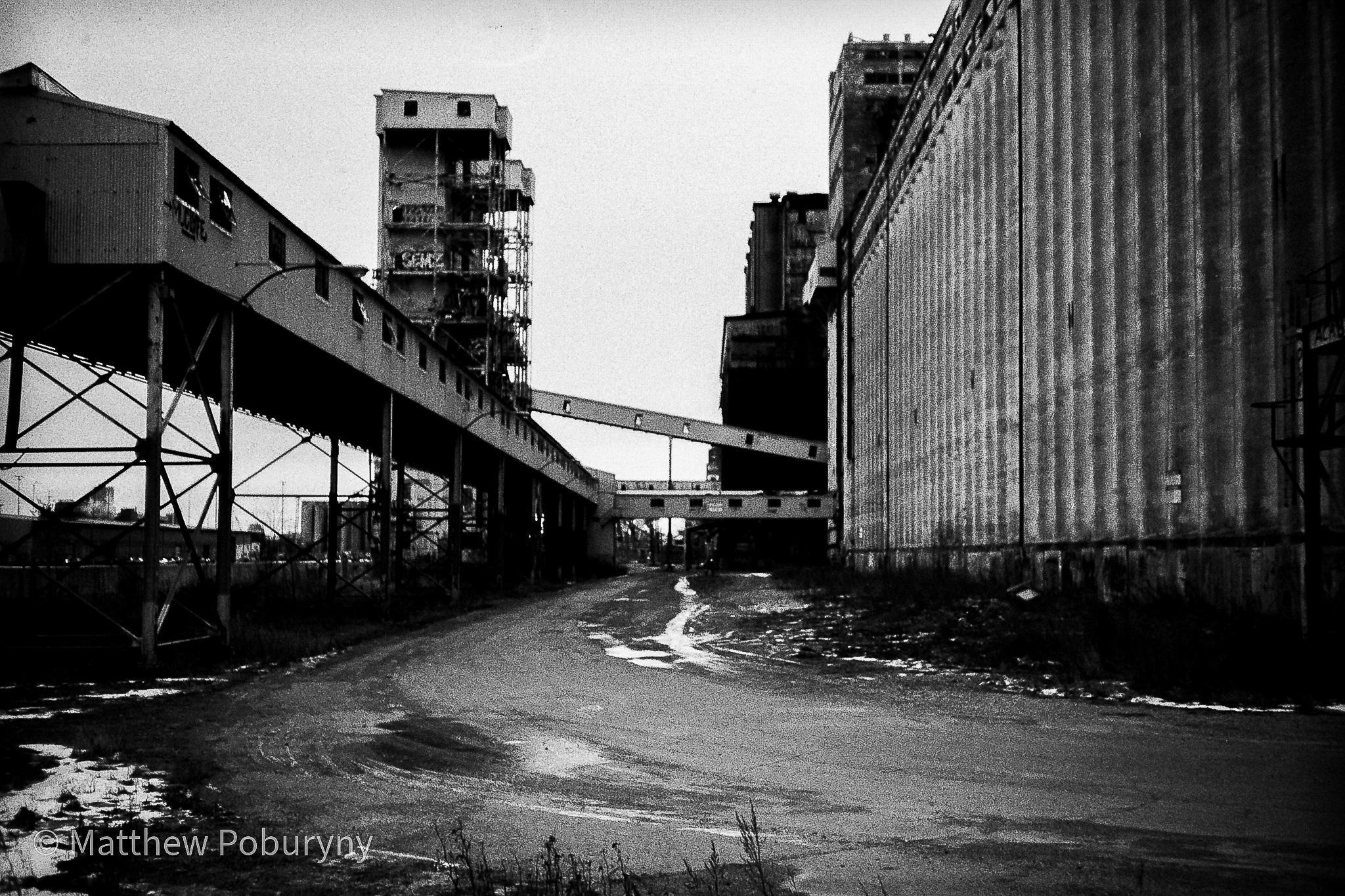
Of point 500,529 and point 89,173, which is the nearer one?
point 89,173

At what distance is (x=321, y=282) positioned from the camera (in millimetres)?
22297

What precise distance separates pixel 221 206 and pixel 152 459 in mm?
4682

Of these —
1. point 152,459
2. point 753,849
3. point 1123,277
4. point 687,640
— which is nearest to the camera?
point 753,849

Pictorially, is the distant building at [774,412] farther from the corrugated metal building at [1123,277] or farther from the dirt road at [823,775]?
the dirt road at [823,775]

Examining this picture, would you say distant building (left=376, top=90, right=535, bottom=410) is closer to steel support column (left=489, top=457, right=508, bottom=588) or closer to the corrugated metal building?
steel support column (left=489, top=457, right=508, bottom=588)

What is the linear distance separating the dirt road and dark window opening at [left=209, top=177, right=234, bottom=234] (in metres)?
7.70

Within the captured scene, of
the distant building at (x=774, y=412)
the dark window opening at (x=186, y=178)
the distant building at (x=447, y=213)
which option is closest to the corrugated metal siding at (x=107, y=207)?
the dark window opening at (x=186, y=178)

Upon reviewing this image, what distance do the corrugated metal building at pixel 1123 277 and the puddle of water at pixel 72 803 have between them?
13.6 metres

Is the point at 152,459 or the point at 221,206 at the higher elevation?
the point at 221,206

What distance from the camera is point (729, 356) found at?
3169 inches

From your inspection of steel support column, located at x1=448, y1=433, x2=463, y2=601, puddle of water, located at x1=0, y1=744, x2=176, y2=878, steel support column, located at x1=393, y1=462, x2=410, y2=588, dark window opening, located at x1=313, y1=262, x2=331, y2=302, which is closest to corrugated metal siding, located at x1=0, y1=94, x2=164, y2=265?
dark window opening, located at x1=313, y1=262, x2=331, y2=302

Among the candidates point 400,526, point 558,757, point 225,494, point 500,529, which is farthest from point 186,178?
point 500,529

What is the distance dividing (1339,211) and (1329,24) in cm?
259

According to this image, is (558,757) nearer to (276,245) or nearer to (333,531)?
(276,245)
